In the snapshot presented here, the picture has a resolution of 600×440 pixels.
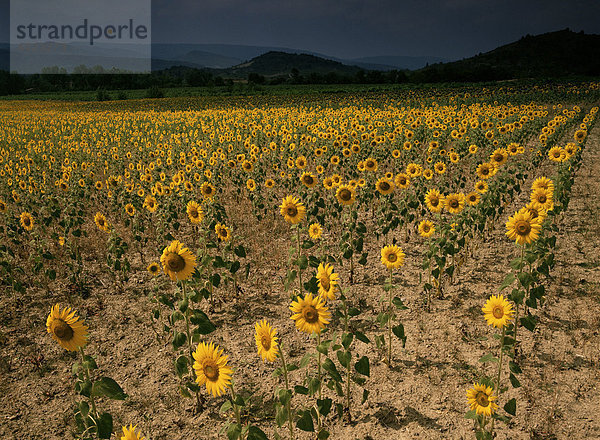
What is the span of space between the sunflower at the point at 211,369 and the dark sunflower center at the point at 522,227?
3670 mm

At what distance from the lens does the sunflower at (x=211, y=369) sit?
9.29 ft

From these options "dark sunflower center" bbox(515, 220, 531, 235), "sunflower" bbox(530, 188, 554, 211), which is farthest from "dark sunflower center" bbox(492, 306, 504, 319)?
"sunflower" bbox(530, 188, 554, 211)

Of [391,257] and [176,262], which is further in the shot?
[391,257]

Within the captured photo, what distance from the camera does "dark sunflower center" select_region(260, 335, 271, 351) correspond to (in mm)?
3039

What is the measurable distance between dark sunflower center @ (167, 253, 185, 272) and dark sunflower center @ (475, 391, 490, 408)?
9.93 ft

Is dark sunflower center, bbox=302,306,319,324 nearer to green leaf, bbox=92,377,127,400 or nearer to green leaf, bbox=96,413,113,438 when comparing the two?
green leaf, bbox=92,377,127,400

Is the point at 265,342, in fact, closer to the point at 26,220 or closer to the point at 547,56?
the point at 26,220

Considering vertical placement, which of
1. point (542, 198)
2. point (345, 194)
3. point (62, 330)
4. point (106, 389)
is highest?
point (542, 198)

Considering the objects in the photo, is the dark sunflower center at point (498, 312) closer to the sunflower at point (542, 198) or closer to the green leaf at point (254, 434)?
the sunflower at point (542, 198)

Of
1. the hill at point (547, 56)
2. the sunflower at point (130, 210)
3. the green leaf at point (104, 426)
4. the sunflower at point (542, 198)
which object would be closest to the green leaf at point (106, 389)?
the green leaf at point (104, 426)

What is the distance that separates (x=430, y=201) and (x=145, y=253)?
6157mm

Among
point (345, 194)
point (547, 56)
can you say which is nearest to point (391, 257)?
point (345, 194)

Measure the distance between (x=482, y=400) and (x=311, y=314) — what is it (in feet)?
5.59

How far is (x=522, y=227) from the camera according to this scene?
14.0 ft
